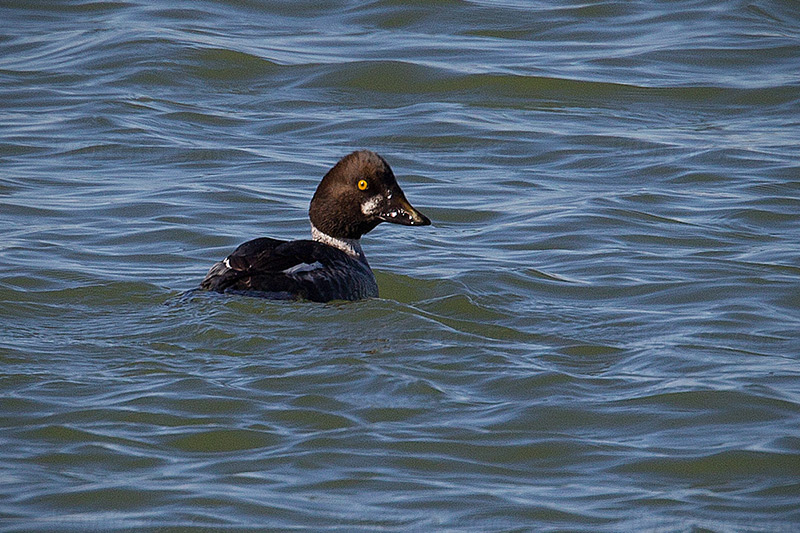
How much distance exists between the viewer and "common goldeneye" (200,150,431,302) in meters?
7.20

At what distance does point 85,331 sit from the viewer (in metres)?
7.03

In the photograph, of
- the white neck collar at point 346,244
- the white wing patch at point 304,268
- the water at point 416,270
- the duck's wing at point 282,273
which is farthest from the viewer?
the white neck collar at point 346,244

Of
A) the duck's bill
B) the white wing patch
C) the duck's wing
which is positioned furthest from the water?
the duck's bill

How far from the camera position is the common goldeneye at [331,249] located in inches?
283

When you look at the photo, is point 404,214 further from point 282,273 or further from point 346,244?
→ point 282,273

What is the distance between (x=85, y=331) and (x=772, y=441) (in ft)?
11.8

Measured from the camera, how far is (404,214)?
26.4ft

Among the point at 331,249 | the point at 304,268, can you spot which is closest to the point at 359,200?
the point at 331,249

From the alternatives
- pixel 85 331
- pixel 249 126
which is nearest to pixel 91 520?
pixel 85 331

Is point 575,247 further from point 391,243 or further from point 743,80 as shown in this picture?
point 743,80

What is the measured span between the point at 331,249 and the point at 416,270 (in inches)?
39.7

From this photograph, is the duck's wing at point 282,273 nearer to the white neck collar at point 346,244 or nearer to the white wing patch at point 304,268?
the white wing patch at point 304,268

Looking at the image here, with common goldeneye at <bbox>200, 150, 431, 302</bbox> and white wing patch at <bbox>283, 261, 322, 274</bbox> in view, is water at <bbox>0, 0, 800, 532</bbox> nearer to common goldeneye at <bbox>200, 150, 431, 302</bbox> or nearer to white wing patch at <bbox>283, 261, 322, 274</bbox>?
common goldeneye at <bbox>200, 150, 431, 302</bbox>

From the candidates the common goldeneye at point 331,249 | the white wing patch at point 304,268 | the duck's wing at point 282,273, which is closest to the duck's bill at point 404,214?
the common goldeneye at point 331,249
